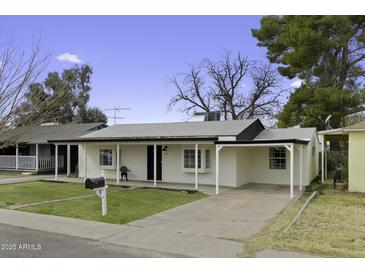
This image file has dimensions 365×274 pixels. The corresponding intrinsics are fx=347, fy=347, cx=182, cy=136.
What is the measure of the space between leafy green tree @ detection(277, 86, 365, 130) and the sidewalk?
63.4 ft

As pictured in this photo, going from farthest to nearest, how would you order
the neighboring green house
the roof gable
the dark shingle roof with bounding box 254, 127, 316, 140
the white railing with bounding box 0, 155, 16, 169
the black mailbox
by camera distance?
the white railing with bounding box 0, 155, 16, 169, the dark shingle roof with bounding box 254, 127, 316, 140, the roof gable, the neighboring green house, the black mailbox

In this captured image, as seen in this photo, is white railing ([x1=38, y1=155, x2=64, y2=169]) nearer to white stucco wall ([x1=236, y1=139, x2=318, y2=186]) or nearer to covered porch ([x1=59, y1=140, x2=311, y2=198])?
covered porch ([x1=59, y1=140, x2=311, y2=198])

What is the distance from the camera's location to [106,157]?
18.7 m

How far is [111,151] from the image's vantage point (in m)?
18.5

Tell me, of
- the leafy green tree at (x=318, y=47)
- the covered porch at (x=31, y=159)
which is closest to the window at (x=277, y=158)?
the leafy green tree at (x=318, y=47)

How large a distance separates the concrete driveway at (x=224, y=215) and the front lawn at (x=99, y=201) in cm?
62

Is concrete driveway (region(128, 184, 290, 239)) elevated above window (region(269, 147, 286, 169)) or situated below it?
below

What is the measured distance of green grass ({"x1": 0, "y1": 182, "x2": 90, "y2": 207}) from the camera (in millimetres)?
11811

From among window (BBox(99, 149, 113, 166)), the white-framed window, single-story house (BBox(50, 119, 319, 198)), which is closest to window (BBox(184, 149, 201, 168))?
single-story house (BBox(50, 119, 319, 198))

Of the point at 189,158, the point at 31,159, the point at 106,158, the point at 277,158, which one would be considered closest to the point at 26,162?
the point at 31,159

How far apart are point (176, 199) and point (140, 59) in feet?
25.1

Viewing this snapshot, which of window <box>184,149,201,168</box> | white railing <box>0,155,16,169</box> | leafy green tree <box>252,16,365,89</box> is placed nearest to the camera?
window <box>184,149,201,168</box>
